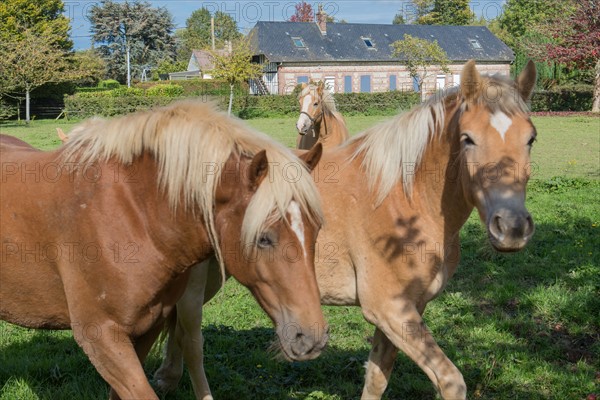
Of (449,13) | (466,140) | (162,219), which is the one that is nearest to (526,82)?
(466,140)

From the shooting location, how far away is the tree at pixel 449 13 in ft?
215

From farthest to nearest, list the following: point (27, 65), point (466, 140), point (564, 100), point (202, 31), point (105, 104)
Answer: point (202, 31), point (564, 100), point (27, 65), point (105, 104), point (466, 140)

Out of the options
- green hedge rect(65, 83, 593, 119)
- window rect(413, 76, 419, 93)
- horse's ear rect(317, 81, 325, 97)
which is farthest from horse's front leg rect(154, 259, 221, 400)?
window rect(413, 76, 419, 93)

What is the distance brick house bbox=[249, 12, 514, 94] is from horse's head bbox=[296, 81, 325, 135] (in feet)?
110

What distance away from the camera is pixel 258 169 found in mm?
2453

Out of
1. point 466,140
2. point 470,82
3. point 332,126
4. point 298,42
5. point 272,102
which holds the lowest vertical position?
point 466,140

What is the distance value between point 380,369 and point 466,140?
1614mm

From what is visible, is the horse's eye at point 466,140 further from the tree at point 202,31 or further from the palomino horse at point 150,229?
the tree at point 202,31

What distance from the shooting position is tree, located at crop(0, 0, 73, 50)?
3969 centimetres

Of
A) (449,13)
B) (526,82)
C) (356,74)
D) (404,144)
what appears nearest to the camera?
(526,82)

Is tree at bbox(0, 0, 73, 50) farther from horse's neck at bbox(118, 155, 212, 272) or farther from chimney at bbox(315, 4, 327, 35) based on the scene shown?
horse's neck at bbox(118, 155, 212, 272)

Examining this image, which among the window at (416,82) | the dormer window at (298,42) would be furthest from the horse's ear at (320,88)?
the dormer window at (298,42)

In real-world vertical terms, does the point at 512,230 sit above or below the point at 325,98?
below

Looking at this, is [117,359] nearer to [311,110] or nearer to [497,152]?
[497,152]
